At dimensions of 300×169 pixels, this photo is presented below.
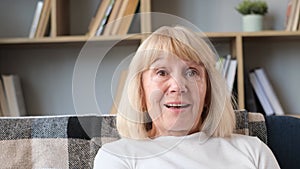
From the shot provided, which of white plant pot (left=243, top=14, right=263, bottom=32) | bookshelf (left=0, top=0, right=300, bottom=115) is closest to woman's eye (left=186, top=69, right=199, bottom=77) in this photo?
bookshelf (left=0, top=0, right=300, bottom=115)

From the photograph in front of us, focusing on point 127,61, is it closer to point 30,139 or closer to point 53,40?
point 30,139

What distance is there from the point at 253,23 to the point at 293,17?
0.53 feet

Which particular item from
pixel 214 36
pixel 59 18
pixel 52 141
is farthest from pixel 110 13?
pixel 52 141

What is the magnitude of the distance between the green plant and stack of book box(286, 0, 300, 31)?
10 cm

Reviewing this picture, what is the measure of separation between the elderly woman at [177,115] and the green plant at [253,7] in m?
0.93

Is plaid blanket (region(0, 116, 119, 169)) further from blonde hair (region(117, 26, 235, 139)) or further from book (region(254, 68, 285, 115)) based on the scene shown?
book (region(254, 68, 285, 115))

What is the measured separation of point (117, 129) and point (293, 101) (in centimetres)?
124

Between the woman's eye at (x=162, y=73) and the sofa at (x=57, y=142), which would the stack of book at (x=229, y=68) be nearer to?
the sofa at (x=57, y=142)

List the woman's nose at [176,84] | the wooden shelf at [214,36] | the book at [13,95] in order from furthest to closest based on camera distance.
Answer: the book at [13,95] < the wooden shelf at [214,36] < the woman's nose at [176,84]

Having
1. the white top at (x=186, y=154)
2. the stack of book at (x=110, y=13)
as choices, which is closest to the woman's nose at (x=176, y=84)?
the white top at (x=186, y=154)

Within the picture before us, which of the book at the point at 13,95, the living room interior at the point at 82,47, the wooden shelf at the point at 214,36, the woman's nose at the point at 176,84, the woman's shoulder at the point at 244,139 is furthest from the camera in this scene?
the living room interior at the point at 82,47

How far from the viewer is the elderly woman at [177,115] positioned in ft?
3.26

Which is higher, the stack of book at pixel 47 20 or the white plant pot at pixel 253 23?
the stack of book at pixel 47 20

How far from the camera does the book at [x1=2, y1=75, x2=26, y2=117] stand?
2.00 metres
